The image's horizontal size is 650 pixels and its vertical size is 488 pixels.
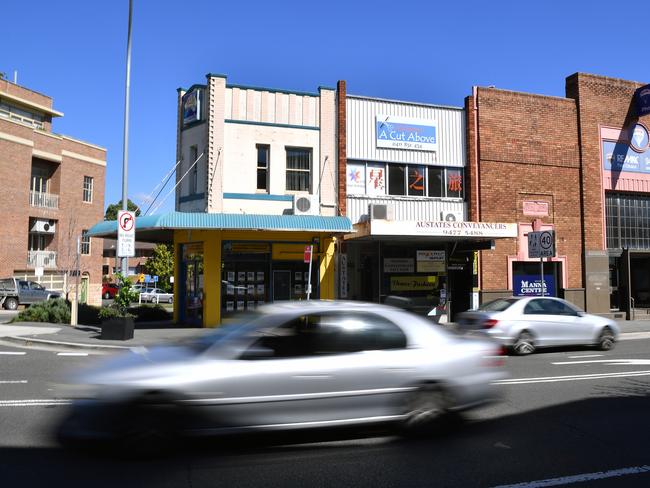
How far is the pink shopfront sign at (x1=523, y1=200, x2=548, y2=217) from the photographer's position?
23078 millimetres

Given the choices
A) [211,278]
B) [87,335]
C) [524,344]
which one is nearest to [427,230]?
[524,344]

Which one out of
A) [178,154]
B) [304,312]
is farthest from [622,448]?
[178,154]

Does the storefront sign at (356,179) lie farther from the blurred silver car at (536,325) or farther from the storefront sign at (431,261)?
the blurred silver car at (536,325)

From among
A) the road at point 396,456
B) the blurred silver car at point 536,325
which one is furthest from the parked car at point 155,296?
the road at point 396,456

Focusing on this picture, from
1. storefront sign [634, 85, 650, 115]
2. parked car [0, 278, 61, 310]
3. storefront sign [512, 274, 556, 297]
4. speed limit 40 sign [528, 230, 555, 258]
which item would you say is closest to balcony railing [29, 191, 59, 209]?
parked car [0, 278, 61, 310]

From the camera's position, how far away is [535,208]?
2320cm

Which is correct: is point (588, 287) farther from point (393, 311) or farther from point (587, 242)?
point (393, 311)

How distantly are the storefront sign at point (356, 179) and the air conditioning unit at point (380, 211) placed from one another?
85 centimetres

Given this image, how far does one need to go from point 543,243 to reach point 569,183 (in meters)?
8.12

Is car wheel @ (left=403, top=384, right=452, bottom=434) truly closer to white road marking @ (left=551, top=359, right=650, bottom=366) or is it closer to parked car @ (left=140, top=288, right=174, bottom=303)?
white road marking @ (left=551, top=359, right=650, bottom=366)

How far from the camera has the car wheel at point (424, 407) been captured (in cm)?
593

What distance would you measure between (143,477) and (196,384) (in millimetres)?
876

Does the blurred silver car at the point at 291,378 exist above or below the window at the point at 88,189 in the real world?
below

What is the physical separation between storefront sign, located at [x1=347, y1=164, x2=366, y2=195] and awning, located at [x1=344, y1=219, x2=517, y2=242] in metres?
1.88
